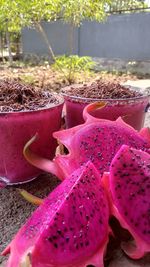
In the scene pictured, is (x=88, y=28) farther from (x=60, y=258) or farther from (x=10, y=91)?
(x=60, y=258)

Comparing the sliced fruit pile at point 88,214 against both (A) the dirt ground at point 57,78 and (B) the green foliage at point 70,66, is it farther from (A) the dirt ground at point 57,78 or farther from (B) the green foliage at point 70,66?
(B) the green foliage at point 70,66

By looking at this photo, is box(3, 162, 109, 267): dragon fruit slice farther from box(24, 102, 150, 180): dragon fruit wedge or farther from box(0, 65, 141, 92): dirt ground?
box(0, 65, 141, 92): dirt ground

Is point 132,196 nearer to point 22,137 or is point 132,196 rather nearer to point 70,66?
point 22,137

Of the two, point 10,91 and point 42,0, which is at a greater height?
point 42,0

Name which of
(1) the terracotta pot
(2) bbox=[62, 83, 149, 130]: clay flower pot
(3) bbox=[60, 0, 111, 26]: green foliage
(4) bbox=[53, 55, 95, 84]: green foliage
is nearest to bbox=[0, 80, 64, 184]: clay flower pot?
(1) the terracotta pot

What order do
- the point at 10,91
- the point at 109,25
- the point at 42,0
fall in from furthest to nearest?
the point at 109,25 → the point at 42,0 → the point at 10,91

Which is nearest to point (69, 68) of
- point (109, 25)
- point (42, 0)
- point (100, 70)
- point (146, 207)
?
point (42, 0)

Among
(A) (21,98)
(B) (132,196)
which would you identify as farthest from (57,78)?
(B) (132,196)

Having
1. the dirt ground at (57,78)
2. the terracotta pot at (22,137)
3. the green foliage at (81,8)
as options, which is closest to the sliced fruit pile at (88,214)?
the terracotta pot at (22,137)
